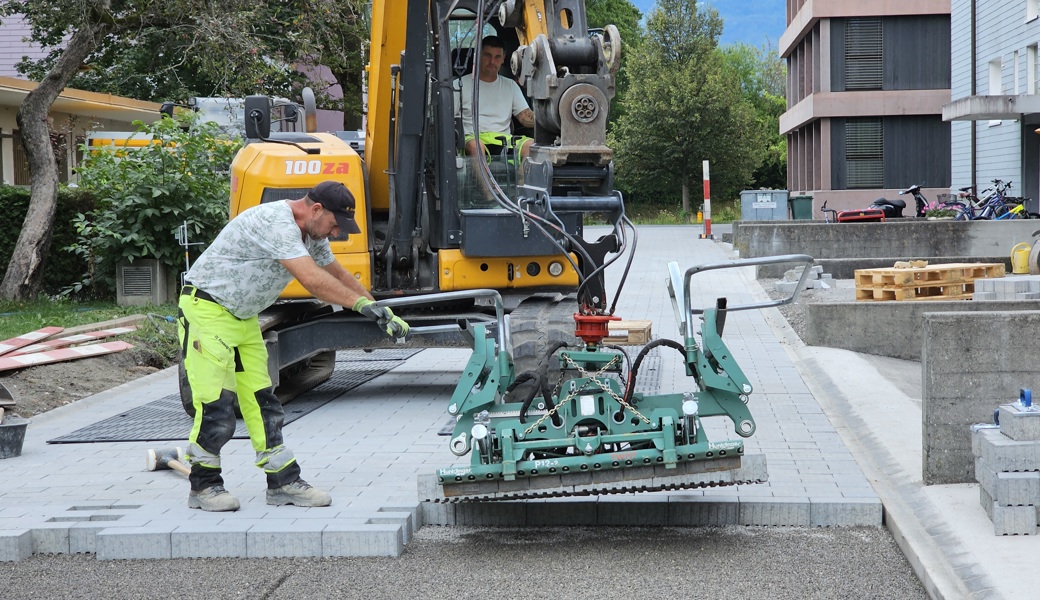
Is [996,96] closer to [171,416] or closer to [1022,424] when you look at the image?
[171,416]

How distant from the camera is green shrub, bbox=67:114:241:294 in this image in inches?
687

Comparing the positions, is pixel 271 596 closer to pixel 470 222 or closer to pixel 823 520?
pixel 823 520

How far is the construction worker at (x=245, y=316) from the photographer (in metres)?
6.40

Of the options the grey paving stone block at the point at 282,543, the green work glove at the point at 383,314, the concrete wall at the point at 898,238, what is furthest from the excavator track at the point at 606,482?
the concrete wall at the point at 898,238

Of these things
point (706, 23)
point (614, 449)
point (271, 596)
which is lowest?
point (271, 596)

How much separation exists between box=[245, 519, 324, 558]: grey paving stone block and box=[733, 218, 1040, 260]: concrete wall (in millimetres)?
16512

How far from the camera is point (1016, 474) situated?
224 inches

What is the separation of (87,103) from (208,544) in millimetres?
23700

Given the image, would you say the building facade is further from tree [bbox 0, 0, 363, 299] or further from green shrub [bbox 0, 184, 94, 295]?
green shrub [bbox 0, 184, 94, 295]

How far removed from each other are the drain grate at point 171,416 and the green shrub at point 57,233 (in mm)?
8322

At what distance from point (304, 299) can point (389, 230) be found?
34.6 inches

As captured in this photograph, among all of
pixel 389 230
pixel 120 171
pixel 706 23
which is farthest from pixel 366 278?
pixel 706 23

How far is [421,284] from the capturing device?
33.1ft

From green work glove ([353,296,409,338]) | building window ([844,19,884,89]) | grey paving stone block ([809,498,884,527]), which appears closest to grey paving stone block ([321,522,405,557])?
green work glove ([353,296,409,338])
